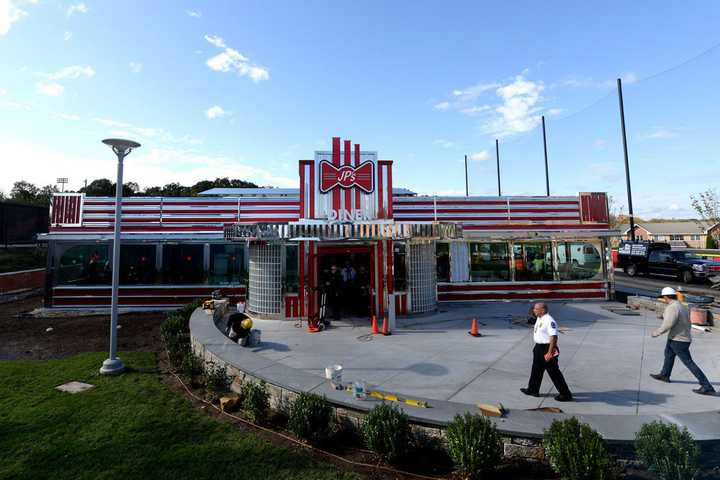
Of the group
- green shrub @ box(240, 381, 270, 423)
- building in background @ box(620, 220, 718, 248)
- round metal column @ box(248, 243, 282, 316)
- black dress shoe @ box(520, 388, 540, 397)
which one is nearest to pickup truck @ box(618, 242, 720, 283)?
black dress shoe @ box(520, 388, 540, 397)

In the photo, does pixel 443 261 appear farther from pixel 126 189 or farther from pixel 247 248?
pixel 126 189

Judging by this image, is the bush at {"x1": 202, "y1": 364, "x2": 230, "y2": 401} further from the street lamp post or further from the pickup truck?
the pickup truck

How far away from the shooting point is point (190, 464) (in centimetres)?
455

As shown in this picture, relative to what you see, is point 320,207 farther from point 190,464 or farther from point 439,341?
point 190,464

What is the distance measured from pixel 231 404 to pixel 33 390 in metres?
4.32

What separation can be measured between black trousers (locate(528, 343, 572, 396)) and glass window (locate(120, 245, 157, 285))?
52.1ft

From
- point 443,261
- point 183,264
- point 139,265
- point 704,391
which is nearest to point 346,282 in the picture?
point 443,261

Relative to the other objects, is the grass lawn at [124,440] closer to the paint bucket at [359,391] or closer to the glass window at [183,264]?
the paint bucket at [359,391]

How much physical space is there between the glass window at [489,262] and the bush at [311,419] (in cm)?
1225

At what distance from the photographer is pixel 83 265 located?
15.9 metres

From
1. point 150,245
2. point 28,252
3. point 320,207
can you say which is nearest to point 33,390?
point 320,207

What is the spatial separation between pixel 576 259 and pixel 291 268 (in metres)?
12.6

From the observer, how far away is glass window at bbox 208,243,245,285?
53.3 ft

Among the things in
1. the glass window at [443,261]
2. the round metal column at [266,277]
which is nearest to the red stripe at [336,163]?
the round metal column at [266,277]
